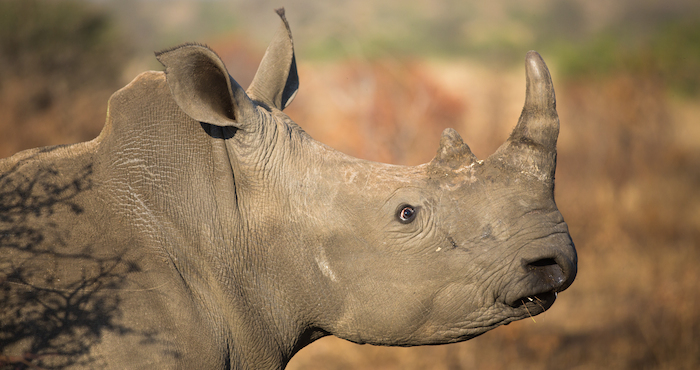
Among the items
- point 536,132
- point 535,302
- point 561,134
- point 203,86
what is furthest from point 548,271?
point 561,134

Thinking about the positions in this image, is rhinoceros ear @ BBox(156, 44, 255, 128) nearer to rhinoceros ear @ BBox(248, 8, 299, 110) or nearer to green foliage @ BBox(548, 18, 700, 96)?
rhinoceros ear @ BBox(248, 8, 299, 110)

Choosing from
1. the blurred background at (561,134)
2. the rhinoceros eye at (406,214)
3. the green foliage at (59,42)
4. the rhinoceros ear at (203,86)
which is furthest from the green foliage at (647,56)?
the rhinoceros ear at (203,86)

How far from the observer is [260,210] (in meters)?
2.64

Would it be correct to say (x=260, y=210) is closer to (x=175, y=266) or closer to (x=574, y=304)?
(x=175, y=266)

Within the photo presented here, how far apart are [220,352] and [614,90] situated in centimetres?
1436

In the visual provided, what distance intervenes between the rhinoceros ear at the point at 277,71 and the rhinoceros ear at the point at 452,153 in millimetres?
1057

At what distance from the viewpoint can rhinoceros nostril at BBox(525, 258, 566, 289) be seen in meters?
2.46

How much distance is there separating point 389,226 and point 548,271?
2.40 ft

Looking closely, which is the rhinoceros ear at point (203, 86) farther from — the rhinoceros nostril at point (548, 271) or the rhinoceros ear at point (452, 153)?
the rhinoceros nostril at point (548, 271)

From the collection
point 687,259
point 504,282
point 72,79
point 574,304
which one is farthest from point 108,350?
point 72,79

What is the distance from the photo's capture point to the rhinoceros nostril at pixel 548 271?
2463 mm

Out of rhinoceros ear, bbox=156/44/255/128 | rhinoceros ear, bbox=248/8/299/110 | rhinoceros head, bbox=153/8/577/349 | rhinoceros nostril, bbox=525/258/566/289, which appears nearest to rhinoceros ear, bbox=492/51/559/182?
rhinoceros head, bbox=153/8/577/349

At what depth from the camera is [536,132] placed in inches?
102

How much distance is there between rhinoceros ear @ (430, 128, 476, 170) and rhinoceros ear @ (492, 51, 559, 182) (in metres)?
0.13
